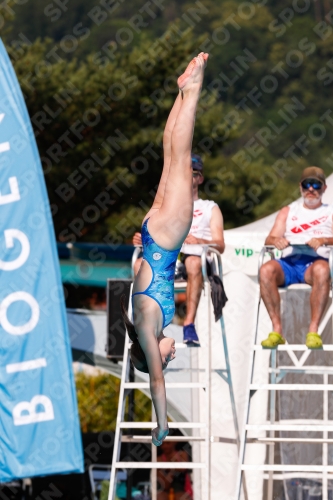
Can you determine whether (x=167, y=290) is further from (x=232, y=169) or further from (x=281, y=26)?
(x=281, y=26)

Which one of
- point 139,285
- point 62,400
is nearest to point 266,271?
point 62,400

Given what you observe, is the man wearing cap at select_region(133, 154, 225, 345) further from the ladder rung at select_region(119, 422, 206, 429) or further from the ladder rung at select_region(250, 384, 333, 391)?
the ladder rung at select_region(250, 384, 333, 391)

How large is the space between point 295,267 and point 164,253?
Answer: 262 centimetres

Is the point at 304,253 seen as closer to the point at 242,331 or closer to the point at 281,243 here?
the point at 281,243

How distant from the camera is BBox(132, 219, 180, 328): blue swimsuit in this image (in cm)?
469

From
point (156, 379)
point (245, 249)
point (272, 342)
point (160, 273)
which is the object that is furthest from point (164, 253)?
point (245, 249)

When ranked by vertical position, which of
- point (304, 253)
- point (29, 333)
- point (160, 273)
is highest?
point (160, 273)

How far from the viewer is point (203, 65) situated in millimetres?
4633

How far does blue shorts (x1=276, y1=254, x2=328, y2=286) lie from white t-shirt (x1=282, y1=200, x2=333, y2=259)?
6cm

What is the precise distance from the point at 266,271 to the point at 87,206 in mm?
13465

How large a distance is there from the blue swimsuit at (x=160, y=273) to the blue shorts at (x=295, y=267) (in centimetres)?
250

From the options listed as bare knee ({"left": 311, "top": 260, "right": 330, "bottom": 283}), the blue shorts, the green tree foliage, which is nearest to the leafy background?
the green tree foliage

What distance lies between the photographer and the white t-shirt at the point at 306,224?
719cm

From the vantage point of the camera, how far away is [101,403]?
1611cm
